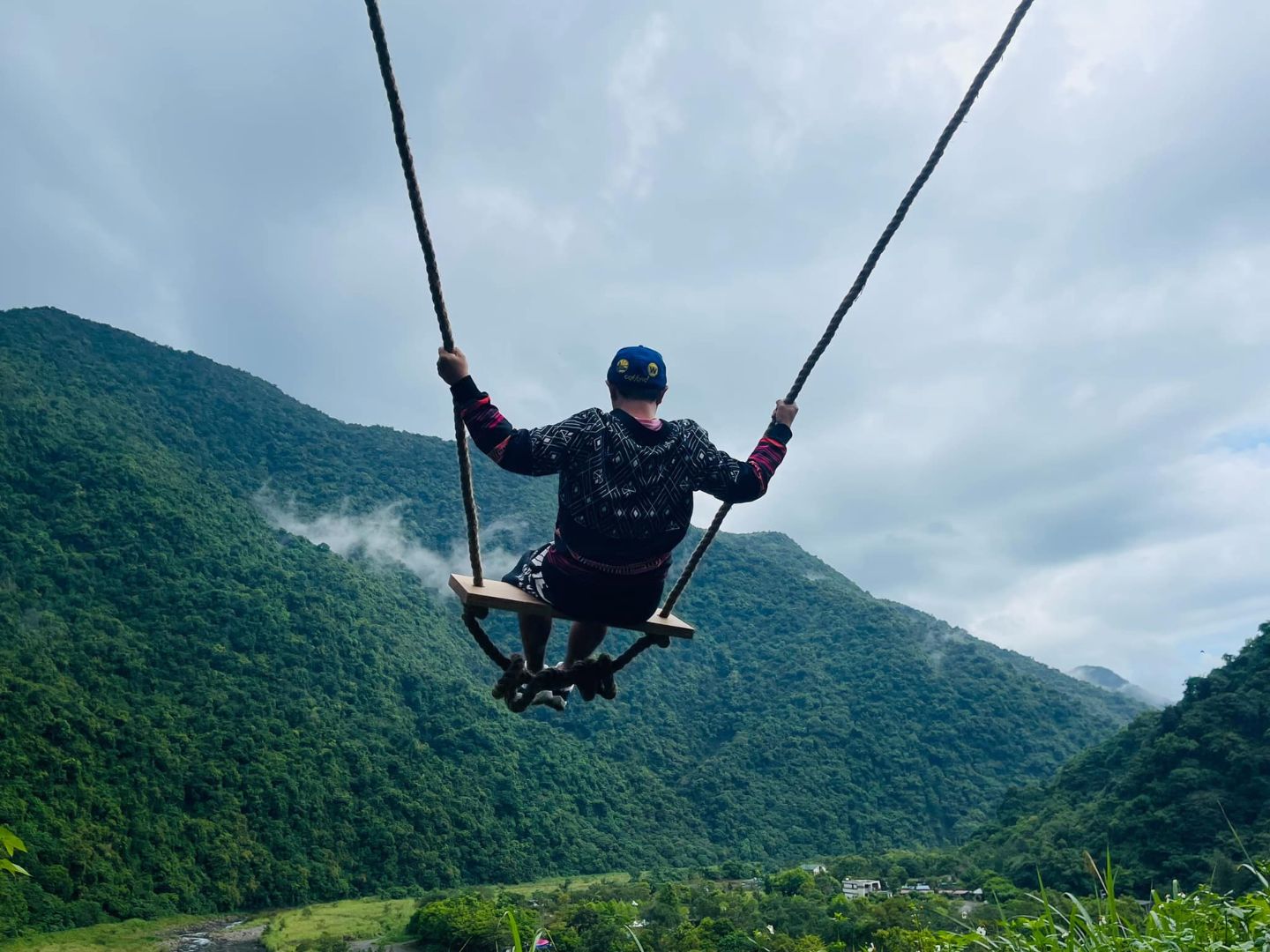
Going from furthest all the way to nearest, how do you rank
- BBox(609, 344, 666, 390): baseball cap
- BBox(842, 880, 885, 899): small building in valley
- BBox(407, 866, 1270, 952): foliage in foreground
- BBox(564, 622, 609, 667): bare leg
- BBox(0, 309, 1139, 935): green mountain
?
BBox(0, 309, 1139, 935): green mountain → BBox(842, 880, 885, 899): small building in valley → BBox(407, 866, 1270, 952): foliage in foreground → BBox(564, 622, 609, 667): bare leg → BBox(609, 344, 666, 390): baseball cap

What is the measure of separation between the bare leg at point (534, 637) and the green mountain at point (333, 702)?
1570 inches

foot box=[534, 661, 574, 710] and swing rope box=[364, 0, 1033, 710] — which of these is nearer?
swing rope box=[364, 0, 1033, 710]

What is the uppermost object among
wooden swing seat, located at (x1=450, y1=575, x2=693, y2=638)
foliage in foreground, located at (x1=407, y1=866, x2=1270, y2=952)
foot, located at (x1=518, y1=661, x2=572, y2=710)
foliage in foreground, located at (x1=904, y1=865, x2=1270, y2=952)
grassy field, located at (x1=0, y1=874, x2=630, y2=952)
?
wooden swing seat, located at (x1=450, y1=575, x2=693, y2=638)

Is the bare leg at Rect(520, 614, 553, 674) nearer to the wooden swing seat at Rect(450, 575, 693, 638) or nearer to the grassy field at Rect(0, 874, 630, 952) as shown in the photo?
the wooden swing seat at Rect(450, 575, 693, 638)

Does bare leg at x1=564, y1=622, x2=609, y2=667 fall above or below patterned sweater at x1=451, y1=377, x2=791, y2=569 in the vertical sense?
below

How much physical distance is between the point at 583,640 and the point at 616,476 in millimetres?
875

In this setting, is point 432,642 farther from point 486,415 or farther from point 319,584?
point 486,415

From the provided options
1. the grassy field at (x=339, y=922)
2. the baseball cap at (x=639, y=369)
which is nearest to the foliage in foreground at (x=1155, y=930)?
the baseball cap at (x=639, y=369)

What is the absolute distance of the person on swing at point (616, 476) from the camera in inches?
113

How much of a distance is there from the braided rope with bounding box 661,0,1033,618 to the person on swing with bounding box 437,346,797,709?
0.27 m

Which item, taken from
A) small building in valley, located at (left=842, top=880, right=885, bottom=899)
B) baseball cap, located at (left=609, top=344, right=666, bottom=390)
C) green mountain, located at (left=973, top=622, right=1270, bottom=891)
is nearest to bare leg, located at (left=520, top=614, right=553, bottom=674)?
baseball cap, located at (left=609, top=344, right=666, bottom=390)

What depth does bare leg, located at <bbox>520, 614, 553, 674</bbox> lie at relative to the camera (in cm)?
342

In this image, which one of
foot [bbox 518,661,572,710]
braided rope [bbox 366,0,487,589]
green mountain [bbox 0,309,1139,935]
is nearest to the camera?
braided rope [bbox 366,0,487,589]

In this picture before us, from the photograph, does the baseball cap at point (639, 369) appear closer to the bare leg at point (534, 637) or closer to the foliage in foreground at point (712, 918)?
the bare leg at point (534, 637)
